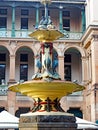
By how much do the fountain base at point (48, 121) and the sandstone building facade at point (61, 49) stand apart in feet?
63.4

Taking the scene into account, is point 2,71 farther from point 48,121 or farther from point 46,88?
point 48,121

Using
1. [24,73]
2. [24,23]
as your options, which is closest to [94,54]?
[24,73]

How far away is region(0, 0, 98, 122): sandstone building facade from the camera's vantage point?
1206 inches

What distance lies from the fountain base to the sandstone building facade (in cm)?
1933

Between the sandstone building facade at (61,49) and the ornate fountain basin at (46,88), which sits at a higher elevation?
the sandstone building facade at (61,49)

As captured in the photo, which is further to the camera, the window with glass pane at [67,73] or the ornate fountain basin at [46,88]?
the window with glass pane at [67,73]

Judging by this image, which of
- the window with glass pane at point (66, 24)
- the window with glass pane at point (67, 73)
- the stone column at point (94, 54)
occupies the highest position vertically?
the window with glass pane at point (66, 24)

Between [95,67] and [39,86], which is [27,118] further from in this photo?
[95,67]

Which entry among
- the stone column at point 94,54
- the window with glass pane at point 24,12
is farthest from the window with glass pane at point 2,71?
the stone column at point 94,54

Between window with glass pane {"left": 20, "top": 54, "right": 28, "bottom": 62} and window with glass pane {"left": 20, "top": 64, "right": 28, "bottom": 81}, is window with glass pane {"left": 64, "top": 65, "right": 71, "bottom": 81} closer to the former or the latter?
window with glass pane {"left": 20, "top": 64, "right": 28, "bottom": 81}

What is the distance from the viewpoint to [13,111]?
101 feet

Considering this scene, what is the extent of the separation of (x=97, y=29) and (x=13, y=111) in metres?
9.53

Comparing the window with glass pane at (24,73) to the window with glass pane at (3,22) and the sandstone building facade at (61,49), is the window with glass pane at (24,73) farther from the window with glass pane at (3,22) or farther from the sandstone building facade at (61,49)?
the window with glass pane at (3,22)

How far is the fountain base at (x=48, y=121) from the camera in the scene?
29.7 feet
